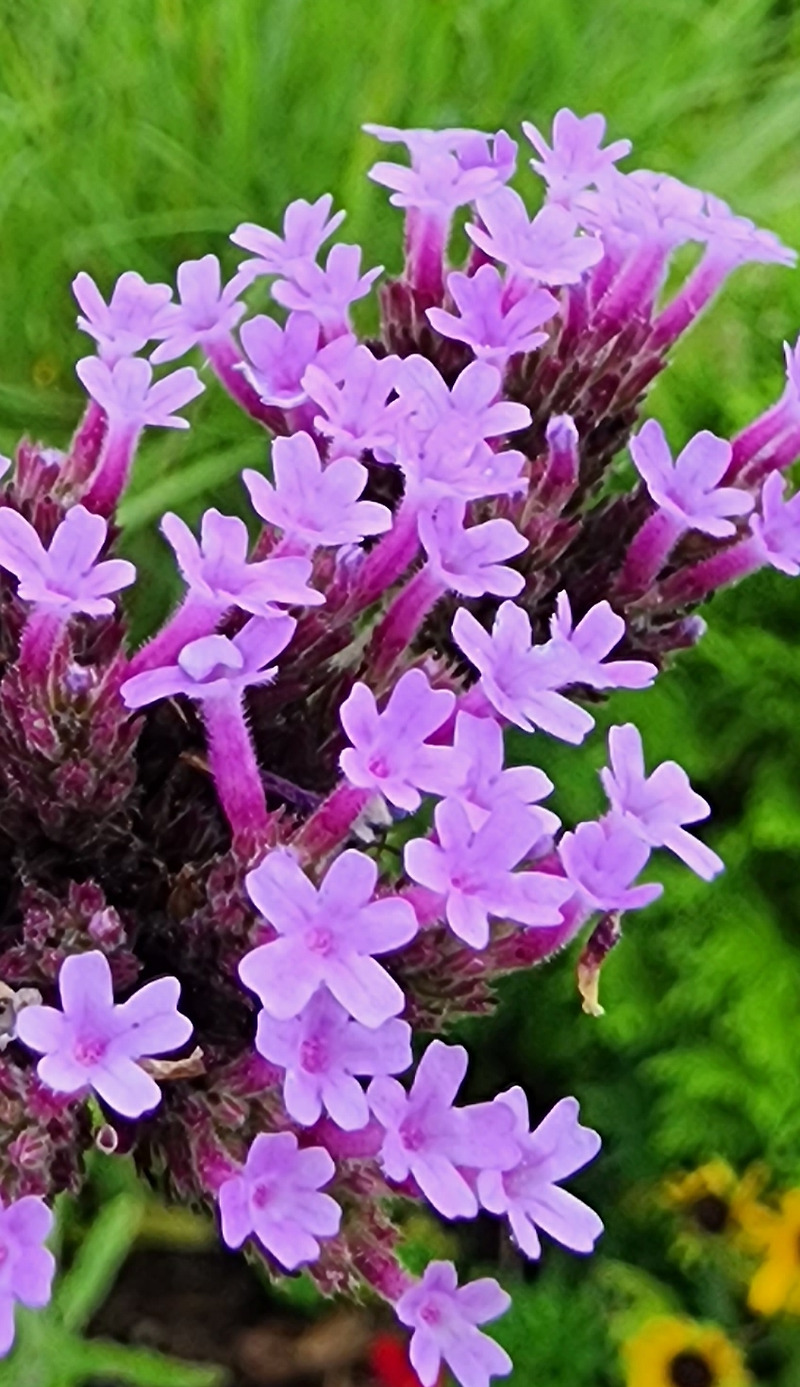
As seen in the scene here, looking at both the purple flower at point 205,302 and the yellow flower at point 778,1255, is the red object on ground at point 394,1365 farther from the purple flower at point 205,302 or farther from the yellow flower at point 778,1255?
the purple flower at point 205,302

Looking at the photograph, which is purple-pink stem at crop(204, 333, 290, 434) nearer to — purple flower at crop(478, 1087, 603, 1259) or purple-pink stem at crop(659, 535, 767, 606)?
purple-pink stem at crop(659, 535, 767, 606)

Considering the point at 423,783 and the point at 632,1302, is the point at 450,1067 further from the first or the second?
the point at 632,1302

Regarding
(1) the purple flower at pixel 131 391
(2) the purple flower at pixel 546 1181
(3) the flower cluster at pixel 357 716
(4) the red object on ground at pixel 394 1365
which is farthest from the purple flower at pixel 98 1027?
(4) the red object on ground at pixel 394 1365

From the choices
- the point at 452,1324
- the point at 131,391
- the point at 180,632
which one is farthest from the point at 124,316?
the point at 452,1324

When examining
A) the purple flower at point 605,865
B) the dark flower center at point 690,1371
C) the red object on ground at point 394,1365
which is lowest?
the red object on ground at point 394,1365

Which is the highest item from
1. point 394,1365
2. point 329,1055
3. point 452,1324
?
point 329,1055

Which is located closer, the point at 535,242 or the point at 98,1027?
the point at 98,1027

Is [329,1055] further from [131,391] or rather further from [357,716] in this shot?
[131,391]

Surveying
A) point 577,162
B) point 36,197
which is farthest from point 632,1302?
point 36,197
